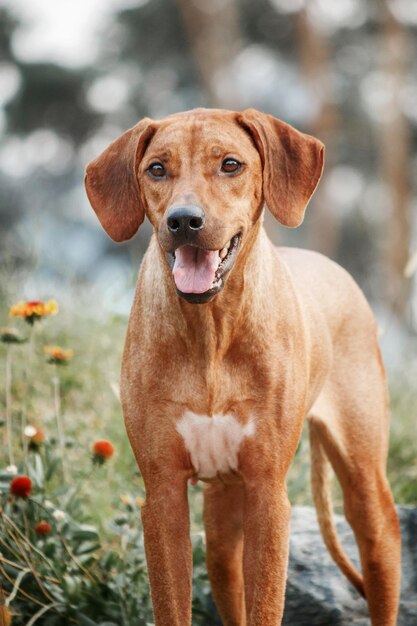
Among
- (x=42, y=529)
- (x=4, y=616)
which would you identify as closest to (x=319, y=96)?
(x=42, y=529)

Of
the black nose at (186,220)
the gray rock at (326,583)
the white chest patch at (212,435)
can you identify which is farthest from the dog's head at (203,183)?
the gray rock at (326,583)

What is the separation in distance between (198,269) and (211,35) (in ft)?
42.8

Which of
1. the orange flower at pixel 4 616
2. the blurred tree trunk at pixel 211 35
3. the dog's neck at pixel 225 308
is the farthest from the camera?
the blurred tree trunk at pixel 211 35

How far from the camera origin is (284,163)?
370 cm

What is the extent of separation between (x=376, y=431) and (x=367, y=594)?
0.73 metres

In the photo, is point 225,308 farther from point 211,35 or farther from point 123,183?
point 211,35

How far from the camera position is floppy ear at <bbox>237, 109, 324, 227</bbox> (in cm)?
366

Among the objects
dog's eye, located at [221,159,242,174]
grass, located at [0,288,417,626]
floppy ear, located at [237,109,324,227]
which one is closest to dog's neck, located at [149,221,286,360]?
floppy ear, located at [237,109,324,227]

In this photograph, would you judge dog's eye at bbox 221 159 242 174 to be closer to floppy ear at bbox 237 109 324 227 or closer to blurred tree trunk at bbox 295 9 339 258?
floppy ear at bbox 237 109 324 227

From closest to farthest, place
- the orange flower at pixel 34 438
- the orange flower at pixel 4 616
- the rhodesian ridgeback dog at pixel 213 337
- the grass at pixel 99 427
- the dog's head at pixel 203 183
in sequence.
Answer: the orange flower at pixel 4 616 < the dog's head at pixel 203 183 < the rhodesian ridgeback dog at pixel 213 337 < the orange flower at pixel 34 438 < the grass at pixel 99 427

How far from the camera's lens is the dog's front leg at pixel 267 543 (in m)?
3.63

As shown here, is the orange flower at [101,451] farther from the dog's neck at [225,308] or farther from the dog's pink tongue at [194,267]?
the dog's pink tongue at [194,267]

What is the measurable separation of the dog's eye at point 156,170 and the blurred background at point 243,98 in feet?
34.4

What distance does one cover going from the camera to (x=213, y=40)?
15.8 metres
